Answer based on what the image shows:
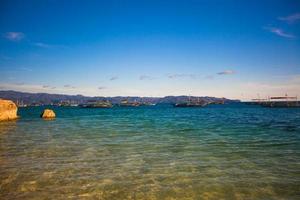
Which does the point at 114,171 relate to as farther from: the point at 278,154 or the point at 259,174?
the point at 278,154

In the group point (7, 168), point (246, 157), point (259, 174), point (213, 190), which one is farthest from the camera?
point (246, 157)

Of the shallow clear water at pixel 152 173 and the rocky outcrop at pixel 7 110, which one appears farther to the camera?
the rocky outcrop at pixel 7 110

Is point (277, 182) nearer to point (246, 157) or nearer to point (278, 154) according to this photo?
point (246, 157)

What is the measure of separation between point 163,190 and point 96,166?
4.62 metres

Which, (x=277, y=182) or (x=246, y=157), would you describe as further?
(x=246, y=157)

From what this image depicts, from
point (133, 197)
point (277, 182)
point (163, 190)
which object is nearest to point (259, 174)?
point (277, 182)

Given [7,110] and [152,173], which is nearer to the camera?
[152,173]

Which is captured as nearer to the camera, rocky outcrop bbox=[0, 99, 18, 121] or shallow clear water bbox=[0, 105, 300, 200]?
shallow clear water bbox=[0, 105, 300, 200]

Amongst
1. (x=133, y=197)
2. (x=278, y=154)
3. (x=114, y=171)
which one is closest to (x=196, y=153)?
(x=278, y=154)

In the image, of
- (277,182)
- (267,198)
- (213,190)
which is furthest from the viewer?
(277,182)

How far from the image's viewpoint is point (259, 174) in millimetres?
11203

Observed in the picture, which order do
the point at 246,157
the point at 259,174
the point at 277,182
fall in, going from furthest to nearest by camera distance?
the point at 246,157 < the point at 259,174 < the point at 277,182

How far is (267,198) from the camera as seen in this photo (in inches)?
333

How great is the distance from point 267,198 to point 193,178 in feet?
9.59
